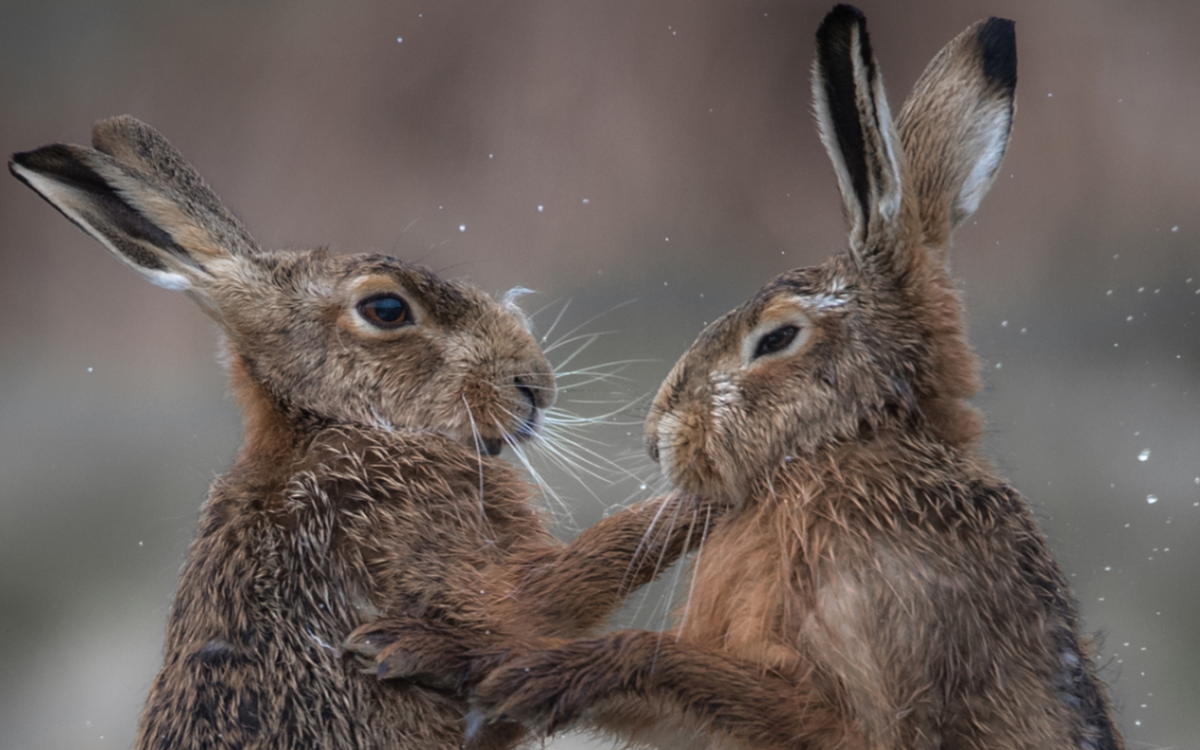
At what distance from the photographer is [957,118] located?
0.90 meters

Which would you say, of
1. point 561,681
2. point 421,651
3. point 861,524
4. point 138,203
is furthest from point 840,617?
point 138,203

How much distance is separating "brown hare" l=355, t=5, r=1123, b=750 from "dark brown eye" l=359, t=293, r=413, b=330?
0.28 metres

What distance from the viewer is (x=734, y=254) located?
1.78 meters

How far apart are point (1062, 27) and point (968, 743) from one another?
1.29m

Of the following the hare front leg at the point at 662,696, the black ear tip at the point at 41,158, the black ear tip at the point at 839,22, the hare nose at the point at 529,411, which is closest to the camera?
the black ear tip at the point at 839,22

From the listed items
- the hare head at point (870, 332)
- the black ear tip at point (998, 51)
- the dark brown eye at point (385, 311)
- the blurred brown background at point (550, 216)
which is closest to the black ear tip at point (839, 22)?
the hare head at point (870, 332)

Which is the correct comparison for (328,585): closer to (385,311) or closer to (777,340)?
(385,311)

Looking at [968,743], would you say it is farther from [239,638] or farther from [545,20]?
[545,20]

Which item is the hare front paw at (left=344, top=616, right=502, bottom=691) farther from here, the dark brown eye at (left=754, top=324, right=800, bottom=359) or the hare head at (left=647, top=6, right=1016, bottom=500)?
the dark brown eye at (left=754, top=324, right=800, bottom=359)

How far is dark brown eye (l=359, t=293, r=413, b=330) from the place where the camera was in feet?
3.47

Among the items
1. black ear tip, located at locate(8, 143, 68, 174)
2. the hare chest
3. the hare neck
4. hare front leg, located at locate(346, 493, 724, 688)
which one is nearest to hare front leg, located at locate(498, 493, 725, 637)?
hare front leg, located at locate(346, 493, 724, 688)

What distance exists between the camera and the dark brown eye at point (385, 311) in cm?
106

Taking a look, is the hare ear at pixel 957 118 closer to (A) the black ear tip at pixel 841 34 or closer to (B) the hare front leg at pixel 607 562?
Answer: (A) the black ear tip at pixel 841 34

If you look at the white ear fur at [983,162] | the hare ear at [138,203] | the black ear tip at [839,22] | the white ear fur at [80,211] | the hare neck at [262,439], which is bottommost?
the hare neck at [262,439]
